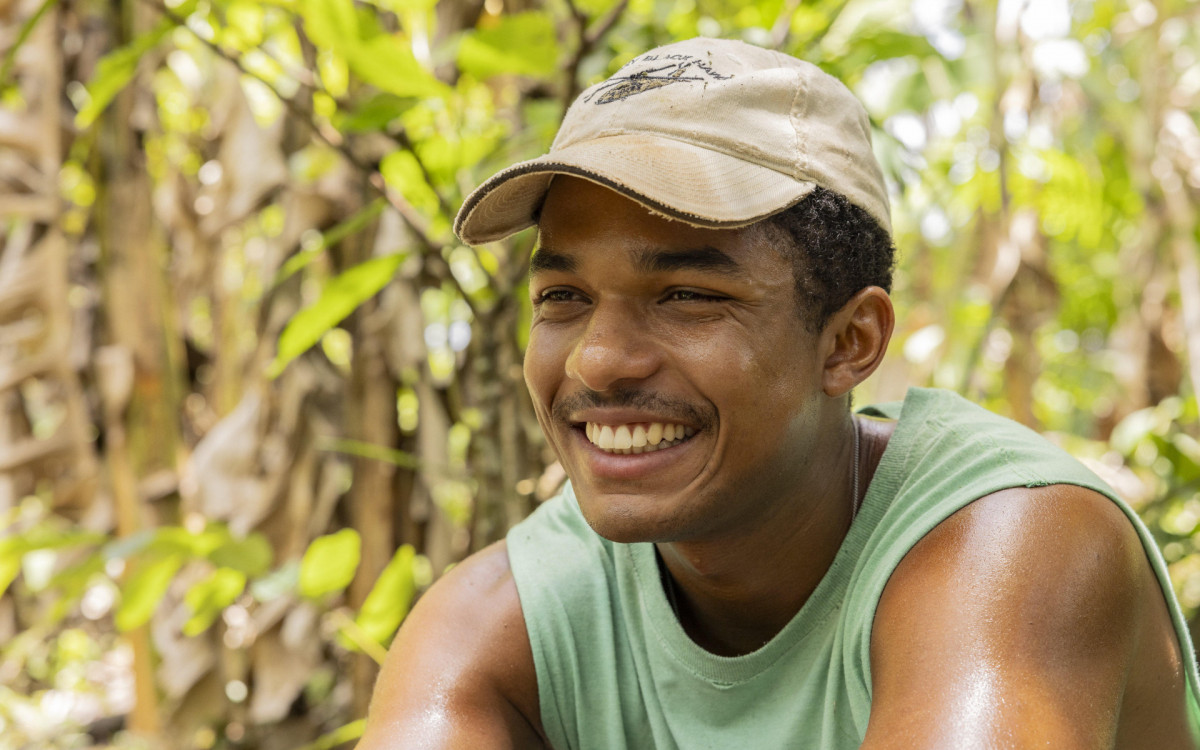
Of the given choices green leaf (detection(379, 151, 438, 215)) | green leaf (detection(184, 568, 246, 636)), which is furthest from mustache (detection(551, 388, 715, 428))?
green leaf (detection(184, 568, 246, 636))

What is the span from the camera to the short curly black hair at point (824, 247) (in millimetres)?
1261

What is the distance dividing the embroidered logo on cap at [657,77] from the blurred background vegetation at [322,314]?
287 mm

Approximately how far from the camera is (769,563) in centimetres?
138

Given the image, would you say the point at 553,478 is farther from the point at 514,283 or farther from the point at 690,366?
the point at 690,366

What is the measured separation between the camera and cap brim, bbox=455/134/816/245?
3.86ft

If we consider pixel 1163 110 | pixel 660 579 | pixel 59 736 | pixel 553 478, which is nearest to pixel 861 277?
pixel 660 579

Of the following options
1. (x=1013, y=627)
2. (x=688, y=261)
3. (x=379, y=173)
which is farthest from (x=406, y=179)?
(x=1013, y=627)

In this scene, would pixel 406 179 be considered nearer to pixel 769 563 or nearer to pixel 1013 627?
pixel 769 563

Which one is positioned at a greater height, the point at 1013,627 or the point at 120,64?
the point at 120,64

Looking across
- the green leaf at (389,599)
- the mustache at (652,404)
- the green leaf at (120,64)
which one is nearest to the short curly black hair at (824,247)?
the mustache at (652,404)

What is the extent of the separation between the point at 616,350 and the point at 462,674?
1.60 ft

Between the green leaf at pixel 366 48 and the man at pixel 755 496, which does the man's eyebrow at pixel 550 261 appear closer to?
the man at pixel 755 496

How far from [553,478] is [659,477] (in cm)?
84

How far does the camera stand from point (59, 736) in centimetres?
318
